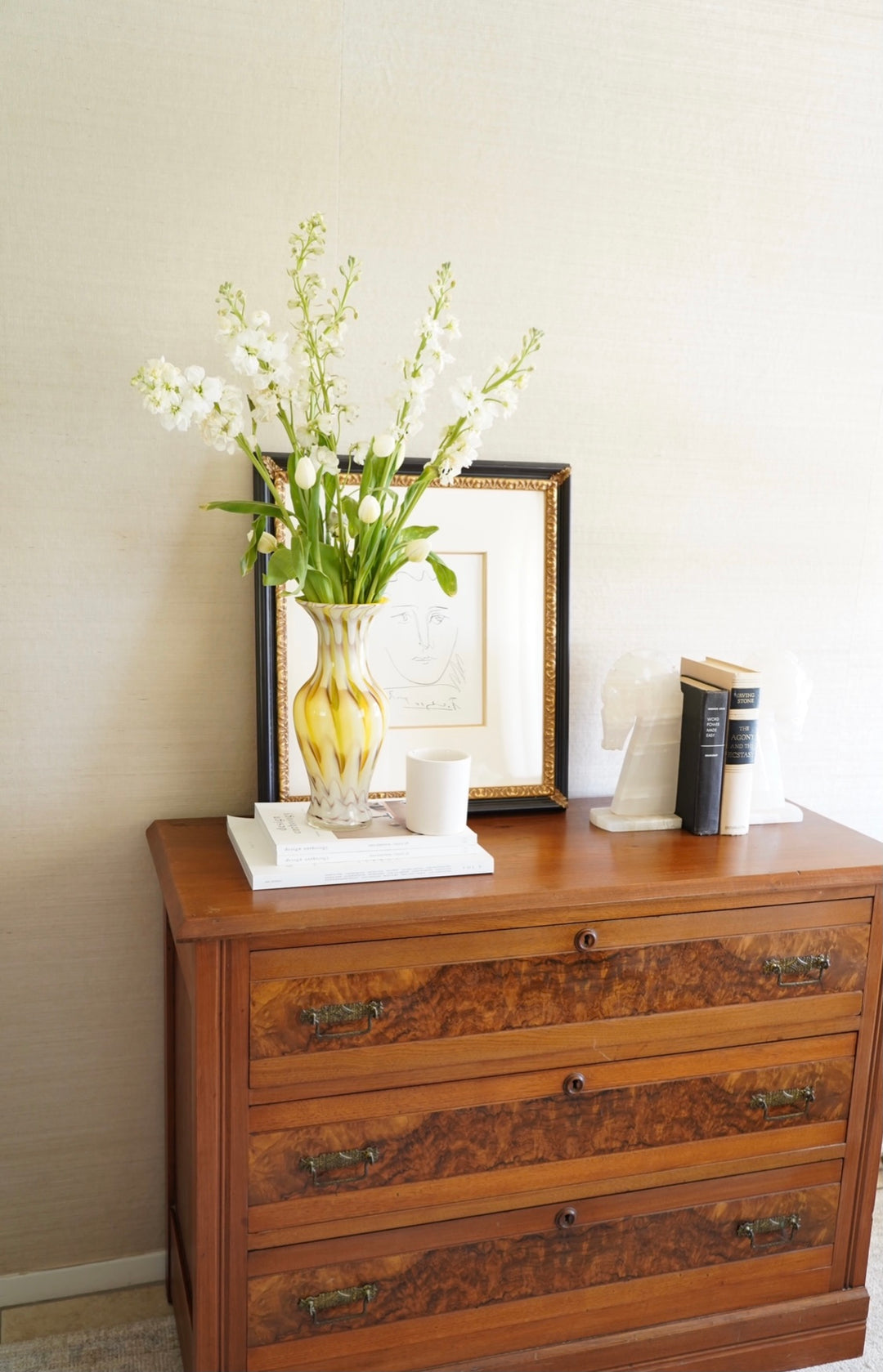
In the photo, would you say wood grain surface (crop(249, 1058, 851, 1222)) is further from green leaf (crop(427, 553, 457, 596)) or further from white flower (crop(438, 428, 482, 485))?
white flower (crop(438, 428, 482, 485))

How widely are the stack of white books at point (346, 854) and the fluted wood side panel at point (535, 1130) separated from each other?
33cm

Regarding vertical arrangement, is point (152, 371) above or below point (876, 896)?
above

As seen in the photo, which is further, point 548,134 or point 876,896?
point 548,134

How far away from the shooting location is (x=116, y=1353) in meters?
1.74

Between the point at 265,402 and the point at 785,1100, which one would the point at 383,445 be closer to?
the point at 265,402

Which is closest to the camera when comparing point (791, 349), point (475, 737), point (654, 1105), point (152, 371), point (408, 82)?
point (152, 371)

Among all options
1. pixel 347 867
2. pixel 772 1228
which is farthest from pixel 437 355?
pixel 772 1228

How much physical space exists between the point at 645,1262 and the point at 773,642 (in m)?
1.11

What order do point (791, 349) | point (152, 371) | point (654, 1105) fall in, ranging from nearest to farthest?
point (152, 371) → point (654, 1105) → point (791, 349)

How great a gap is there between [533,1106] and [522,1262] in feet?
0.80

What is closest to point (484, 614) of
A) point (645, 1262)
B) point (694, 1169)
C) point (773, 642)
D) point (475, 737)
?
point (475, 737)

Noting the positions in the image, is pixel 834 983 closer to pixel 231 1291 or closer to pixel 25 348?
pixel 231 1291

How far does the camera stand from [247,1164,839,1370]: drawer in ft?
4.89

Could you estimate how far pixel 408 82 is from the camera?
174 centimetres
